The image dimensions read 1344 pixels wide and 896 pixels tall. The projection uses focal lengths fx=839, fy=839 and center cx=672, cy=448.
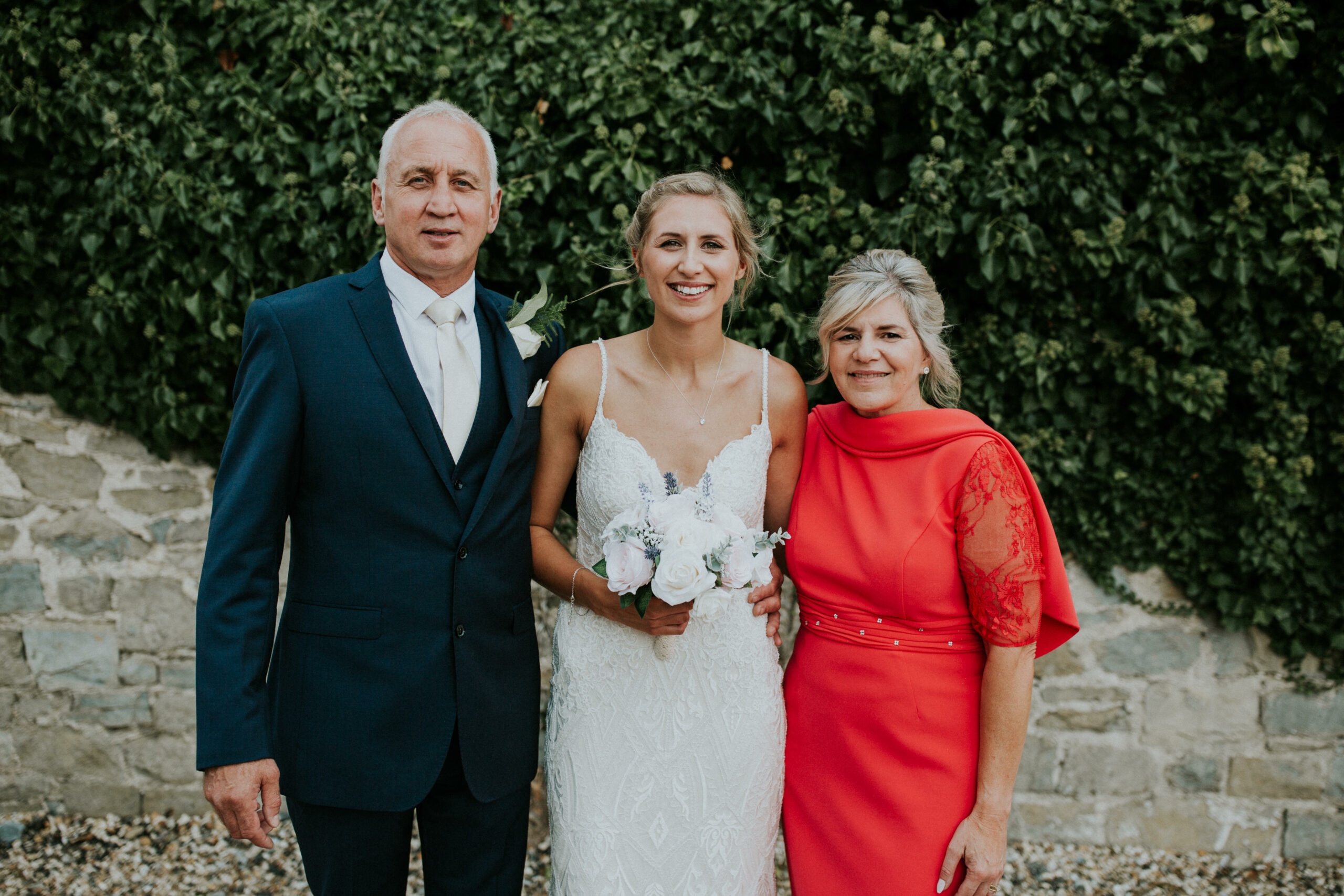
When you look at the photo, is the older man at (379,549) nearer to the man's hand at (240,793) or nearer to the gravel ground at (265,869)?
the man's hand at (240,793)

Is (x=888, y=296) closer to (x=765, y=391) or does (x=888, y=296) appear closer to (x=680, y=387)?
(x=765, y=391)

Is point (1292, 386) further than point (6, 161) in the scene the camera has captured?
No

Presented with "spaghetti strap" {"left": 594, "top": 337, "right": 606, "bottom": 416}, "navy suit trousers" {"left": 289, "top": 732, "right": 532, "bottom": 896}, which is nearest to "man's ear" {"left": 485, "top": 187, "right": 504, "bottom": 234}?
"spaghetti strap" {"left": 594, "top": 337, "right": 606, "bottom": 416}

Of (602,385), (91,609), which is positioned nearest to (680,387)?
(602,385)

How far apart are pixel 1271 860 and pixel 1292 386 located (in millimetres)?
2200

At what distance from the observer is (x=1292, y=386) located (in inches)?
140

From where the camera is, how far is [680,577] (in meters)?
1.89

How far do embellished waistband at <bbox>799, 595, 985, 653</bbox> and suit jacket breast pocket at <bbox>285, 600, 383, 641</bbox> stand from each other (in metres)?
1.23

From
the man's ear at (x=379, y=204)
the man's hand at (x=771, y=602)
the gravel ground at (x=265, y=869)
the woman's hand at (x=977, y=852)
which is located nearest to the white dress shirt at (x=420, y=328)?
the man's ear at (x=379, y=204)

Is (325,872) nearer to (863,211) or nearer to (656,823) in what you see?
(656,823)

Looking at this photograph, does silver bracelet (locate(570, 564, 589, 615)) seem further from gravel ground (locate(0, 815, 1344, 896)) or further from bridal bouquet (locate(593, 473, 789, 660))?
gravel ground (locate(0, 815, 1344, 896))

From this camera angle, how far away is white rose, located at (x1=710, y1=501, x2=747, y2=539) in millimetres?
2029

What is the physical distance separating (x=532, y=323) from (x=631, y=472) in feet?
1.75

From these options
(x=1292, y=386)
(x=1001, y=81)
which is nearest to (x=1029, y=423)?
(x=1292, y=386)
